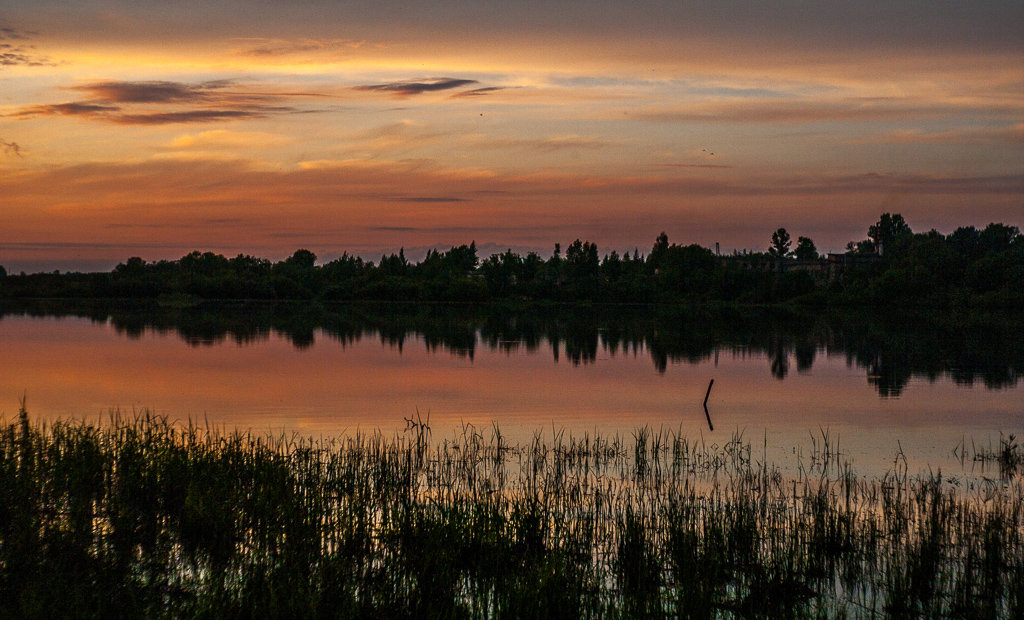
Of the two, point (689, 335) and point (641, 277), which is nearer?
point (689, 335)

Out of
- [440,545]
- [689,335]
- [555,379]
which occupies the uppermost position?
[440,545]

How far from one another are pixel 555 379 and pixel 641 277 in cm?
9757

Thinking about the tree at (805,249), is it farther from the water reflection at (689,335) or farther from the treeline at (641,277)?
the water reflection at (689,335)

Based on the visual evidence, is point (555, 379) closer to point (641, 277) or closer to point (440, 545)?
point (440, 545)

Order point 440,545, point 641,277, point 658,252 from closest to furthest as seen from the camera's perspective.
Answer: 1. point 440,545
2. point 641,277
3. point 658,252

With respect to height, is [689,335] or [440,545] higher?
[440,545]

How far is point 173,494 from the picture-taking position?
11539 mm

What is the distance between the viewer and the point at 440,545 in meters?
9.63

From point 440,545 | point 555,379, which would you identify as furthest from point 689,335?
point 440,545

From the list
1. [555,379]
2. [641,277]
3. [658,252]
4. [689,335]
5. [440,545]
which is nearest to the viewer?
[440,545]

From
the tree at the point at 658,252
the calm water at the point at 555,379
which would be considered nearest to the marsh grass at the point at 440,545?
the calm water at the point at 555,379

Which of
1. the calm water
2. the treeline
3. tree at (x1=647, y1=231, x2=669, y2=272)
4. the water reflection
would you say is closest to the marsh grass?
the calm water

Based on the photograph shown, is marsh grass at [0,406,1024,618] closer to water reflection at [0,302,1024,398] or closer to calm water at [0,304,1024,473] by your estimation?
calm water at [0,304,1024,473]

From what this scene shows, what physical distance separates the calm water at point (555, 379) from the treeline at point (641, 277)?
1497 inches
